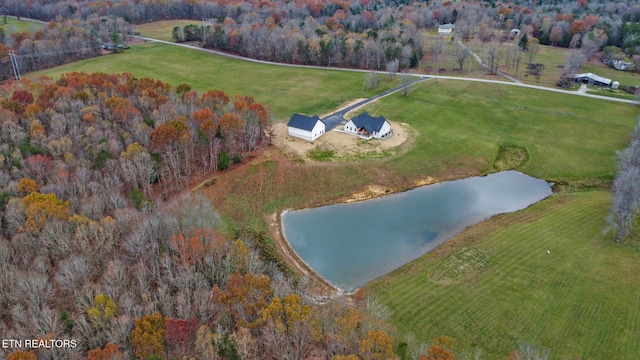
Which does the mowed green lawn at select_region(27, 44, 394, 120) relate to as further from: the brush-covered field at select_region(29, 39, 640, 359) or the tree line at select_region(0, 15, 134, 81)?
the tree line at select_region(0, 15, 134, 81)

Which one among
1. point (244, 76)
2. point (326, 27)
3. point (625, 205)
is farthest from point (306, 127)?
point (326, 27)

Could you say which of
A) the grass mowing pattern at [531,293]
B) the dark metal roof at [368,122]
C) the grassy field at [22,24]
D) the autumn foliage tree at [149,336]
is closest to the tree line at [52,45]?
the grassy field at [22,24]

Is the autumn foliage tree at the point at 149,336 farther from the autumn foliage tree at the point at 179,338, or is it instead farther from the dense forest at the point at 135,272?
the autumn foliage tree at the point at 179,338

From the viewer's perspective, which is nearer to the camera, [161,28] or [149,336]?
[149,336]

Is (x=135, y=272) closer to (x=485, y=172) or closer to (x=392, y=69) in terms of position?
(x=485, y=172)

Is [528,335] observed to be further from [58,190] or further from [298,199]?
[58,190]

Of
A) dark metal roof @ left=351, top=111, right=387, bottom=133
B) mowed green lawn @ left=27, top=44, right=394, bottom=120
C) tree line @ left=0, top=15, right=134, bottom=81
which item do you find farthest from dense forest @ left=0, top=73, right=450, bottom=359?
tree line @ left=0, top=15, right=134, bottom=81
